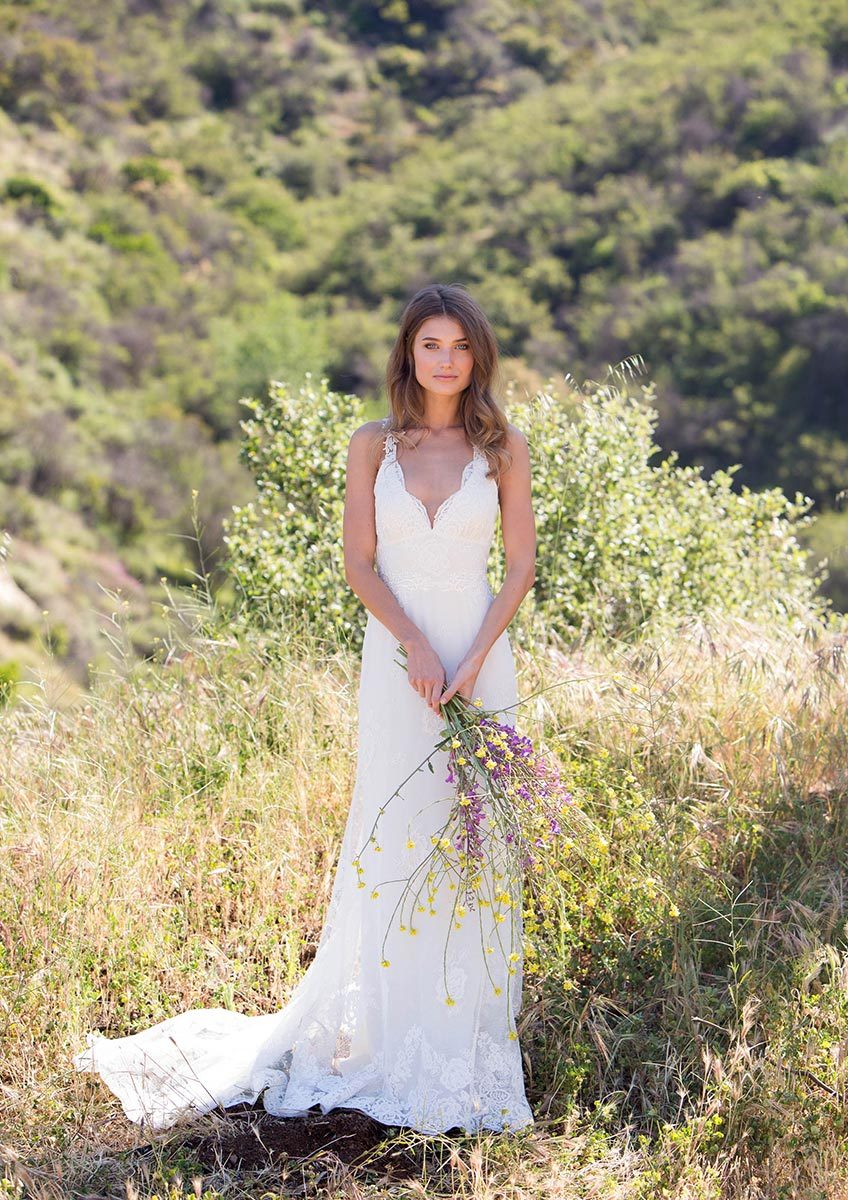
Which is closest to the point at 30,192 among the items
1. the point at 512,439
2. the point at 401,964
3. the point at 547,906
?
the point at 512,439

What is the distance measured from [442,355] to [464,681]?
2.59 feet

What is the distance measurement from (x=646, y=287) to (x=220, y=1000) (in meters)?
27.4

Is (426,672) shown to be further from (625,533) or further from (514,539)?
(625,533)

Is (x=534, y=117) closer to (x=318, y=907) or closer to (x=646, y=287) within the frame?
(x=646, y=287)

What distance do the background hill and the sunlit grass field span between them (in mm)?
15445

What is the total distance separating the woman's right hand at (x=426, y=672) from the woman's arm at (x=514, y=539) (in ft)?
0.30

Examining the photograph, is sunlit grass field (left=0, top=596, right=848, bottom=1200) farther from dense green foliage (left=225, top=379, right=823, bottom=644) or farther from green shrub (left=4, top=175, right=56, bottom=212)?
green shrub (left=4, top=175, right=56, bottom=212)

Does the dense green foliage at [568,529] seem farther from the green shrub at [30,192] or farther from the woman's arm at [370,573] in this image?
the green shrub at [30,192]

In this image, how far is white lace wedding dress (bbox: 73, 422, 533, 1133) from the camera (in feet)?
9.46

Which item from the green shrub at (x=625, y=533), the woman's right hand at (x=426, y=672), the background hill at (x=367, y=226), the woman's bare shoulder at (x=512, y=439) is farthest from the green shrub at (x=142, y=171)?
the woman's right hand at (x=426, y=672)

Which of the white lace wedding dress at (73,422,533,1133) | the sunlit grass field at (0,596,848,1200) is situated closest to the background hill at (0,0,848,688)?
the sunlit grass field at (0,596,848,1200)

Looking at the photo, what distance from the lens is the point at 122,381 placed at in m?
28.6

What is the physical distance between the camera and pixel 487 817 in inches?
109

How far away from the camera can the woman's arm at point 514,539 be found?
113 inches
